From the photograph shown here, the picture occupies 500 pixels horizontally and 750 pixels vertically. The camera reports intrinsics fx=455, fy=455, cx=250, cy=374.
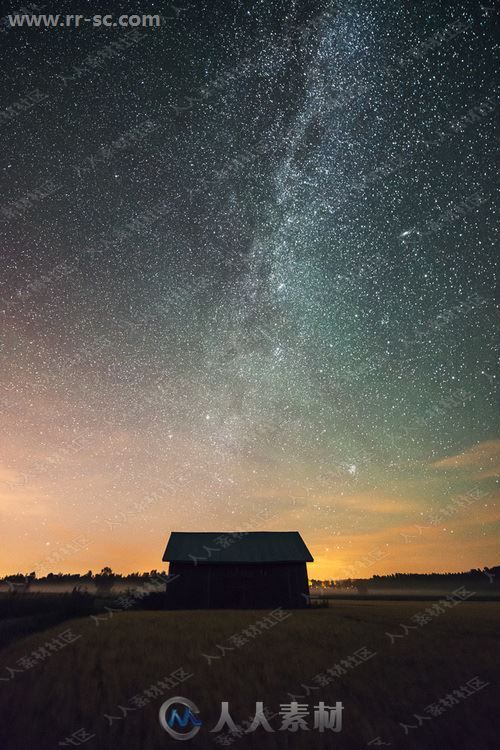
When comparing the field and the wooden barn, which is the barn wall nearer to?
the wooden barn

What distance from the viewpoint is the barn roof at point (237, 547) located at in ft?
98.4

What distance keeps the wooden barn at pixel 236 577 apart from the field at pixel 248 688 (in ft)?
52.2

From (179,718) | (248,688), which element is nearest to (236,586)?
(248,688)

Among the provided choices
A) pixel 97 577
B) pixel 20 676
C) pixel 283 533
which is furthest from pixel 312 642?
pixel 97 577

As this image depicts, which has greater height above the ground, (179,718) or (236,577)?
(236,577)

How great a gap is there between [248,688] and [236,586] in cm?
2300

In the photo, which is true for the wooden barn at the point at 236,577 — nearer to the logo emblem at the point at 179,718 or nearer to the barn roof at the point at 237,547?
the barn roof at the point at 237,547

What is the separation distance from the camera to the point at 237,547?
1254 inches

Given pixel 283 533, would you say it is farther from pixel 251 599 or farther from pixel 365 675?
pixel 365 675

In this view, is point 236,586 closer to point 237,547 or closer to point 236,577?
point 236,577

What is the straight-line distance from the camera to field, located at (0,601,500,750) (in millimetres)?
5695

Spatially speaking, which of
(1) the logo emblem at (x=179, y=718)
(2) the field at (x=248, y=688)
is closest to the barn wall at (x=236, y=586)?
(2) the field at (x=248, y=688)

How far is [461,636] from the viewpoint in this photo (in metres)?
15.4

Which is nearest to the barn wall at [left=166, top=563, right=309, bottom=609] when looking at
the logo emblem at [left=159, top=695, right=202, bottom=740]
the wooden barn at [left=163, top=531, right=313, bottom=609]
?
the wooden barn at [left=163, top=531, right=313, bottom=609]
